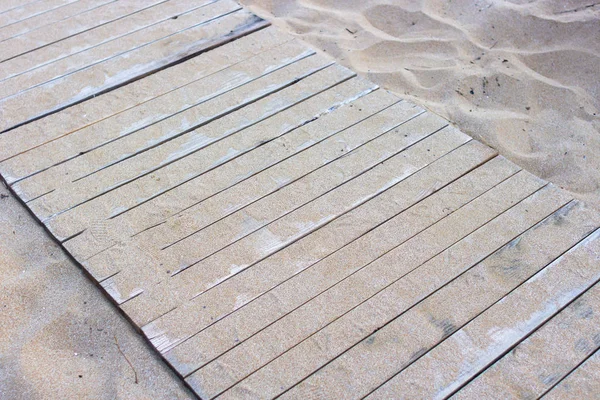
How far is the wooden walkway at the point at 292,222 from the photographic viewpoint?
2.06 meters

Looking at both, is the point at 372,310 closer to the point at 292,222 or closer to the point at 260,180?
the point at 292,222

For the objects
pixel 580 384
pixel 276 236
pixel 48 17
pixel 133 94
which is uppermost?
pixel 48 17

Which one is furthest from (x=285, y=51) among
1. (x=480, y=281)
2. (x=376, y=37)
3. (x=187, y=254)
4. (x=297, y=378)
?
(x=297, y=378)

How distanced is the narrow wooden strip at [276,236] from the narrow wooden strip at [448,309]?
18.1 inches

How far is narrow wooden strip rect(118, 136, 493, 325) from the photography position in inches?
87.4

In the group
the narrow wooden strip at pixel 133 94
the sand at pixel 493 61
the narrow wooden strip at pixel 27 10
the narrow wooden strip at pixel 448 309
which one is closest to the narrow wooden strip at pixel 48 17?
the narrow wooden strip at pixel 27 10

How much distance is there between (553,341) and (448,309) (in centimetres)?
32

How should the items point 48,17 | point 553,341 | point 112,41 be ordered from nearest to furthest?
point 553,341
point 112,41
point 48,17

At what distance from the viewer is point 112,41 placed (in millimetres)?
3410

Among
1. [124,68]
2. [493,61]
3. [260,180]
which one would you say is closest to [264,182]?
[260,180]

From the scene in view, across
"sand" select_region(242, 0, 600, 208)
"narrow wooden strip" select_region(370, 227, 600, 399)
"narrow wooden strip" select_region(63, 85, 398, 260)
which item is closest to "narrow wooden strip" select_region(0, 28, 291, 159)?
"sand" select_region(242, 0, 600, 208)

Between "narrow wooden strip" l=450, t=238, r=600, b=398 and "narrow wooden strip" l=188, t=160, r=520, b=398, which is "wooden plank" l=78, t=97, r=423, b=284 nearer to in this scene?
"narrow wooden strip" l=188, t=160, r=520, b=398

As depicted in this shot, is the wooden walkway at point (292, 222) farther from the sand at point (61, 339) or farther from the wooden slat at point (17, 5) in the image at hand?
the wooden slat at point (17, 5)

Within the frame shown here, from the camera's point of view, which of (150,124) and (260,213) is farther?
(150,124)
